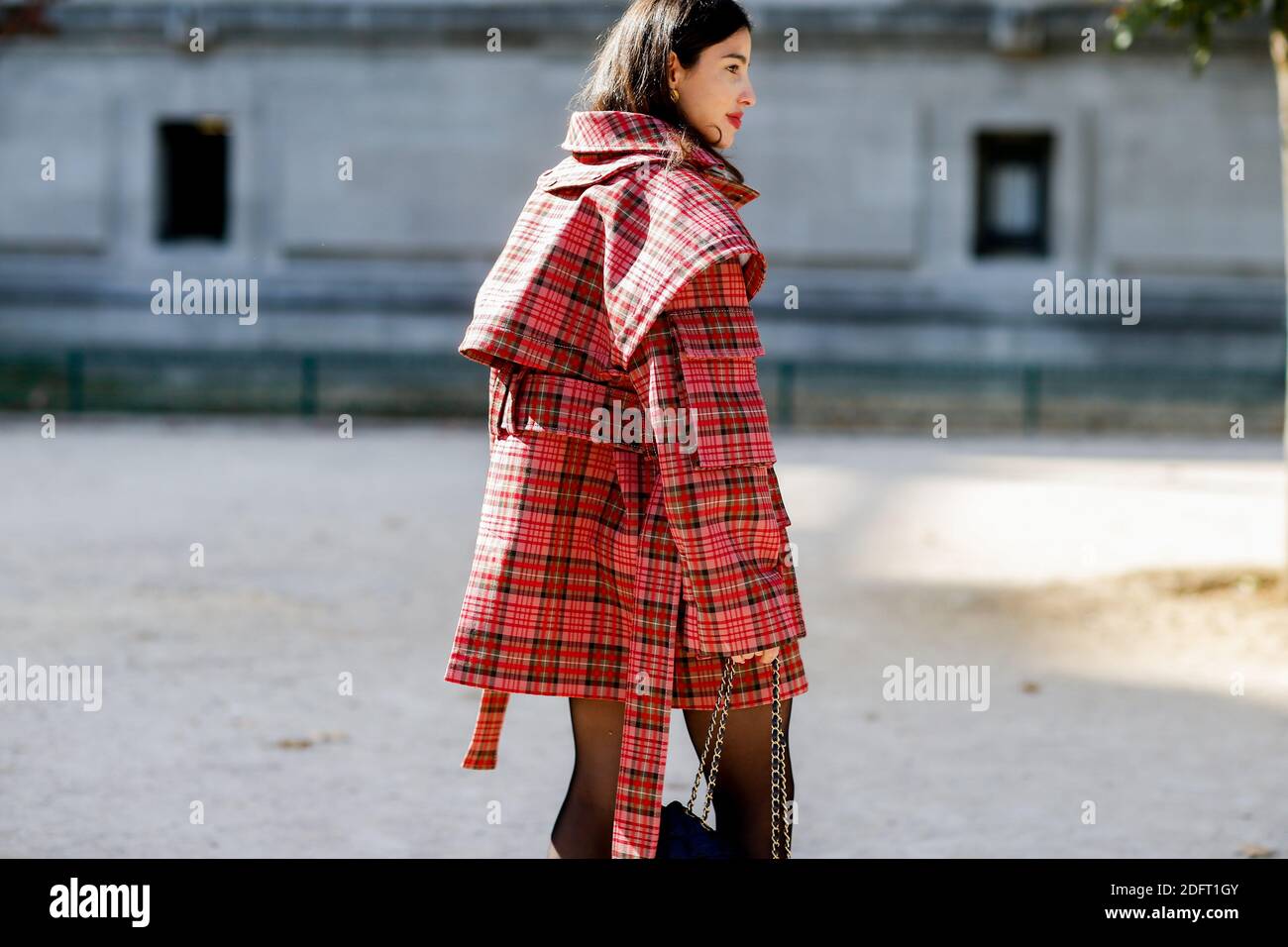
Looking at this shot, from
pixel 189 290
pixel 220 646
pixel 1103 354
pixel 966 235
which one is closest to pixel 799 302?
pixel 966 235

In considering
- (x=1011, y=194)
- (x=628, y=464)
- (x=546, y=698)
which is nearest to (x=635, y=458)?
(x=628, y=464)

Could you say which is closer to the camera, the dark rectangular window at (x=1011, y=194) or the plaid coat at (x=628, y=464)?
the plaid coat at (x=628, y=464)

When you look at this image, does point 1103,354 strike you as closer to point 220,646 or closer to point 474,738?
point 220,646

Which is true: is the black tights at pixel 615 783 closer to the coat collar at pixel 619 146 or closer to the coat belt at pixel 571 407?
the coat belt at pixel 571 407

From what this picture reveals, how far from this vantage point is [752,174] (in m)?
21.8

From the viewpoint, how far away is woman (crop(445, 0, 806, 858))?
10.5 ft

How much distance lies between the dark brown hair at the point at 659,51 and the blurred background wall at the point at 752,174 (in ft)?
56.3

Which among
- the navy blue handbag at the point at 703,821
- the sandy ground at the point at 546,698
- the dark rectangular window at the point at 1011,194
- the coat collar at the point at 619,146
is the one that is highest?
the dark rectangular window at the point at 1011,194

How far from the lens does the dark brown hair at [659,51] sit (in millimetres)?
3324

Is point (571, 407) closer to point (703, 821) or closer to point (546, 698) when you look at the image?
point (703, 821)

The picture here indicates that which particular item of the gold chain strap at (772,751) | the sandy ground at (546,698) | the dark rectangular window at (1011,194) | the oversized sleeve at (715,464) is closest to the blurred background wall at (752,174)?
Result: the dark rectangular window at (1011,194)

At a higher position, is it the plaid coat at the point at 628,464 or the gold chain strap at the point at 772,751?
the plaid coat at the point at 628,464

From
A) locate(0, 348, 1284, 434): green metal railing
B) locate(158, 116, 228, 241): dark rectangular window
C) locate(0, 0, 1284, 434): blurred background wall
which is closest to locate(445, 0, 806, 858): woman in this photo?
locate(0, 348, 1284, 434): green metal railing
